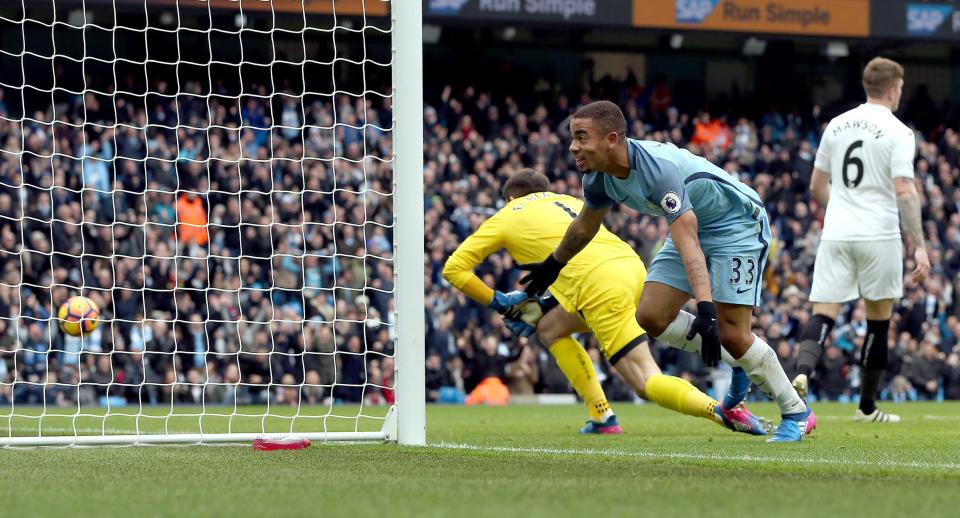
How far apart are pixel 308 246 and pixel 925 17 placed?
12245 millimetres

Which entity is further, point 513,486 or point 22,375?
point 22,375

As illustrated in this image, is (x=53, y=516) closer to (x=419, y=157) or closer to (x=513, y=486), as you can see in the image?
(x=513, y=486)

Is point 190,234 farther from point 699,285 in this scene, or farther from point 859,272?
point 699,285

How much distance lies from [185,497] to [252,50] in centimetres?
1861

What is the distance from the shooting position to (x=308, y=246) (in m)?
18.3

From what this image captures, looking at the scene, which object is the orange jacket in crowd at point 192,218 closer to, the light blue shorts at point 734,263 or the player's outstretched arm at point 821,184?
the player's outstretched arm at point 821,184

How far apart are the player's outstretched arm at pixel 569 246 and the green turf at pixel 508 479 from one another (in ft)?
2.84

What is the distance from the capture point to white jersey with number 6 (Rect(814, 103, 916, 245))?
912 centimetres

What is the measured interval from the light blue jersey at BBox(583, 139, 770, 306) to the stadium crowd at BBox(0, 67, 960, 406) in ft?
23.0

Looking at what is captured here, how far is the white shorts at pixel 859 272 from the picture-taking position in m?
9.22

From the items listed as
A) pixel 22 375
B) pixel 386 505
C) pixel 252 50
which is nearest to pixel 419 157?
pixel 386 505

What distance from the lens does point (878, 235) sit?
364 inches

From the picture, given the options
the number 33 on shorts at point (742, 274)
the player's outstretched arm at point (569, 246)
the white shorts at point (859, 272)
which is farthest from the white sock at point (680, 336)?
the white shorts at point (859, 272)

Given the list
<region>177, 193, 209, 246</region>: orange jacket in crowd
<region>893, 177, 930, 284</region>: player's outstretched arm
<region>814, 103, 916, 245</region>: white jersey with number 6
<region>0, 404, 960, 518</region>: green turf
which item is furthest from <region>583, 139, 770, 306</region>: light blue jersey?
<region>177, 193, 209, 246</region>: orange jacket in crowd
